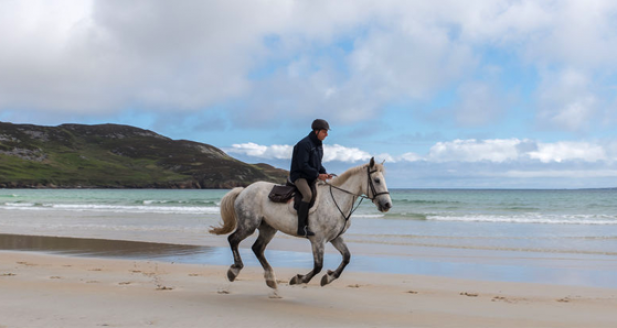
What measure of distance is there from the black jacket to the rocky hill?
132858 mm

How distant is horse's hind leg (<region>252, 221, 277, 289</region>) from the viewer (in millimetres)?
7504

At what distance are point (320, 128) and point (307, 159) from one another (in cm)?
50

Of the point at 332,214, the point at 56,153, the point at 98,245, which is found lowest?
the point at 98,245

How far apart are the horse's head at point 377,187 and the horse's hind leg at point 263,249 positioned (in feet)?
5.48

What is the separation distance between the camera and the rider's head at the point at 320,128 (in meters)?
7.17

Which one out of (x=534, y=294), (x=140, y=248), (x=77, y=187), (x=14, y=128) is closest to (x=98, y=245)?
(x=140, y=248)

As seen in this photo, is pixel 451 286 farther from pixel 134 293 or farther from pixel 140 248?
pixel 140 248

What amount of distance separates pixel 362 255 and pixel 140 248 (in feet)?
21.3

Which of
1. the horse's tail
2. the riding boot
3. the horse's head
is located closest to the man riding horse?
the riding boot

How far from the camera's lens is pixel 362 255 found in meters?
13.5

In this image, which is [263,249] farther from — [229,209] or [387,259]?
[387,259]

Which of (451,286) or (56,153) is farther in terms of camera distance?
(56,153)

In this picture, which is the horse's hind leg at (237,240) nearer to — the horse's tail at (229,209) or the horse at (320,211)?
the horse at (320,211)

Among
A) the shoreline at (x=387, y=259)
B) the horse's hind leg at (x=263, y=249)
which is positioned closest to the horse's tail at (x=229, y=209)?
the horse's hind leg at (x=263, y=249)
